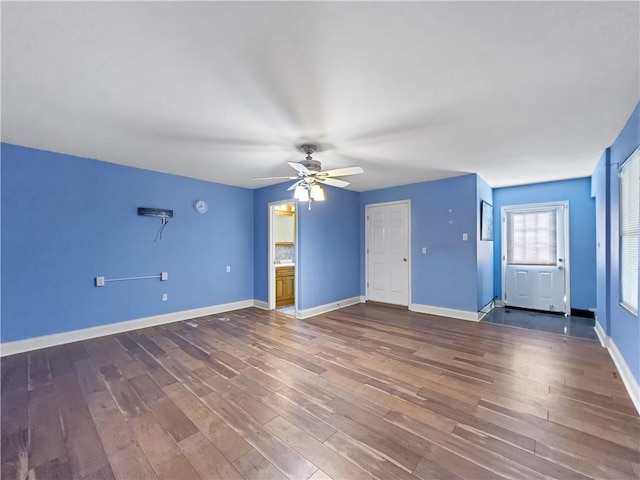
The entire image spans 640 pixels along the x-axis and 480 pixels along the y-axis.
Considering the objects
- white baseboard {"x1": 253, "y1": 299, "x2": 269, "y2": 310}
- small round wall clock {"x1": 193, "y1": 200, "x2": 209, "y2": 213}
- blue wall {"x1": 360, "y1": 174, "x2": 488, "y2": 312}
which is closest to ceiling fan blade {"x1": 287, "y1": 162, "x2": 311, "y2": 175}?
small round wall clock {"x1": 193, "y1": 200, "x2": 209, "y2": 213}

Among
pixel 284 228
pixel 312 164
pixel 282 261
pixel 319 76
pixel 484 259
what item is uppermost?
pixel 319 76

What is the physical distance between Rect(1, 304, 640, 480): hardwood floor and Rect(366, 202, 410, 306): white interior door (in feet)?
6.37

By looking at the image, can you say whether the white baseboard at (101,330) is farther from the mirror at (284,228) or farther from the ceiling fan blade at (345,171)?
the ceiling fan blade at (345,171)

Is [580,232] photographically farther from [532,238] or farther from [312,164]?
[312,164]

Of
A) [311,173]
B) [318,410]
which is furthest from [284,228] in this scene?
[318,410]

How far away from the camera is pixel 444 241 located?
4.88m

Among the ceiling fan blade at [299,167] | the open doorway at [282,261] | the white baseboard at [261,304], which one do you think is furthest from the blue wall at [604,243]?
the white baseboard at [261,304]

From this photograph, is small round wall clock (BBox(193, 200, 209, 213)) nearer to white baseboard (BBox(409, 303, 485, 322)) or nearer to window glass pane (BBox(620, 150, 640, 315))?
white baseboard (BBox(409, 303, 485, 322))

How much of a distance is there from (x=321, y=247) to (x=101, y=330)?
3550 millimetres

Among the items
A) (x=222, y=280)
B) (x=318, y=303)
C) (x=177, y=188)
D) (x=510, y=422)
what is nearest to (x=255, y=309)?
(x=222, y=280)

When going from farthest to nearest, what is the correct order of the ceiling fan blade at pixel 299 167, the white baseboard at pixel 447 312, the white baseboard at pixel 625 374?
the white baseboard at pixel 447 312 → the ceiling fan blade at pixel 299 167 → the white baseboard at pixel 625 374

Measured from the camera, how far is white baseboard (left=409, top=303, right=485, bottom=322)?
4498 millimetres

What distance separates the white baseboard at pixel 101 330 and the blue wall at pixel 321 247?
112cm

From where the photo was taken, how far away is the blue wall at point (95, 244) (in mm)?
3213
